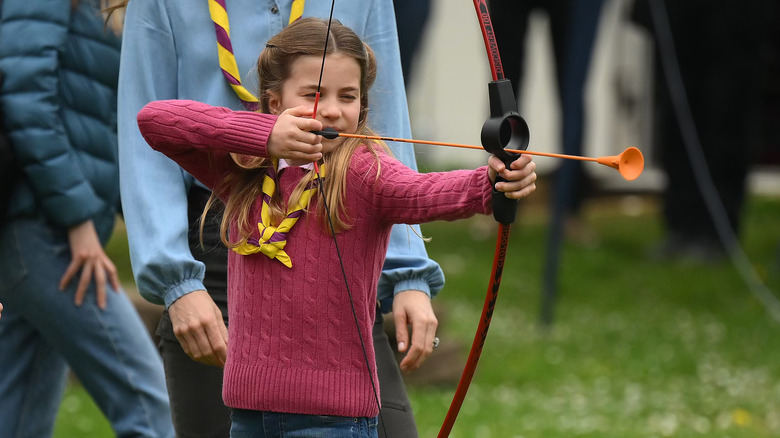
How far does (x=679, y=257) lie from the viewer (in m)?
8.57

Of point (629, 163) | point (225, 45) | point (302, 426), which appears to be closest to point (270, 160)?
point (225, 45)

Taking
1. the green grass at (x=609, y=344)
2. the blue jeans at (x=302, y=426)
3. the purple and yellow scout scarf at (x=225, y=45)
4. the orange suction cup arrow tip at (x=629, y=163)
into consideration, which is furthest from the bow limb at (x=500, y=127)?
the green grass at (x=609, y=344)

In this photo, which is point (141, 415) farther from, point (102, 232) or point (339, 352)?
point (339, 352)

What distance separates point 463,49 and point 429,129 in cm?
170

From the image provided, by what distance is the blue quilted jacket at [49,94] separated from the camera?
280cm

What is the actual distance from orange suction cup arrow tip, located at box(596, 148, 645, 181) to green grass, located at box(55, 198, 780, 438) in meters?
3.03

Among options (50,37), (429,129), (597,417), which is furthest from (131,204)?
(429,129)

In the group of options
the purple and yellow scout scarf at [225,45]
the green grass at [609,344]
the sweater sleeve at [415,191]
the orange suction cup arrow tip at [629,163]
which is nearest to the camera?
the orange suction cup arrow tip at [629,163]

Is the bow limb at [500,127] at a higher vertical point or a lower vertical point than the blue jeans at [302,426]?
higher

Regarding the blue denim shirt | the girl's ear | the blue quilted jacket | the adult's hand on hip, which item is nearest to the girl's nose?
the girl's ear

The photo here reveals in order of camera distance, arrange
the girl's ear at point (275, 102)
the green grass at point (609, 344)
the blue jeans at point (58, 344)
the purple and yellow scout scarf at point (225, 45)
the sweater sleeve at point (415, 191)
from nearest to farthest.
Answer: the sweater sleeve at point (415, 191), the girl's ear at point (275, 102), the purple and yellow scout scarf at point (225, 45), the blue jeans at point (58, 344), the green grass at point (609, 344)

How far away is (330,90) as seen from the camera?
1954 millimetres

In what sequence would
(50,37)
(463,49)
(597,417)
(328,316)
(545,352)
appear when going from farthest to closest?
1. (463,49)
2. (545,352)
3. (597,417)
4. (50,37)
5. (328,316)

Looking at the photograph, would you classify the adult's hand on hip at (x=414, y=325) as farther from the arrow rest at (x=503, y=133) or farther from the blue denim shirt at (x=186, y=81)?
the arrow rest at (x=503, y=133)
